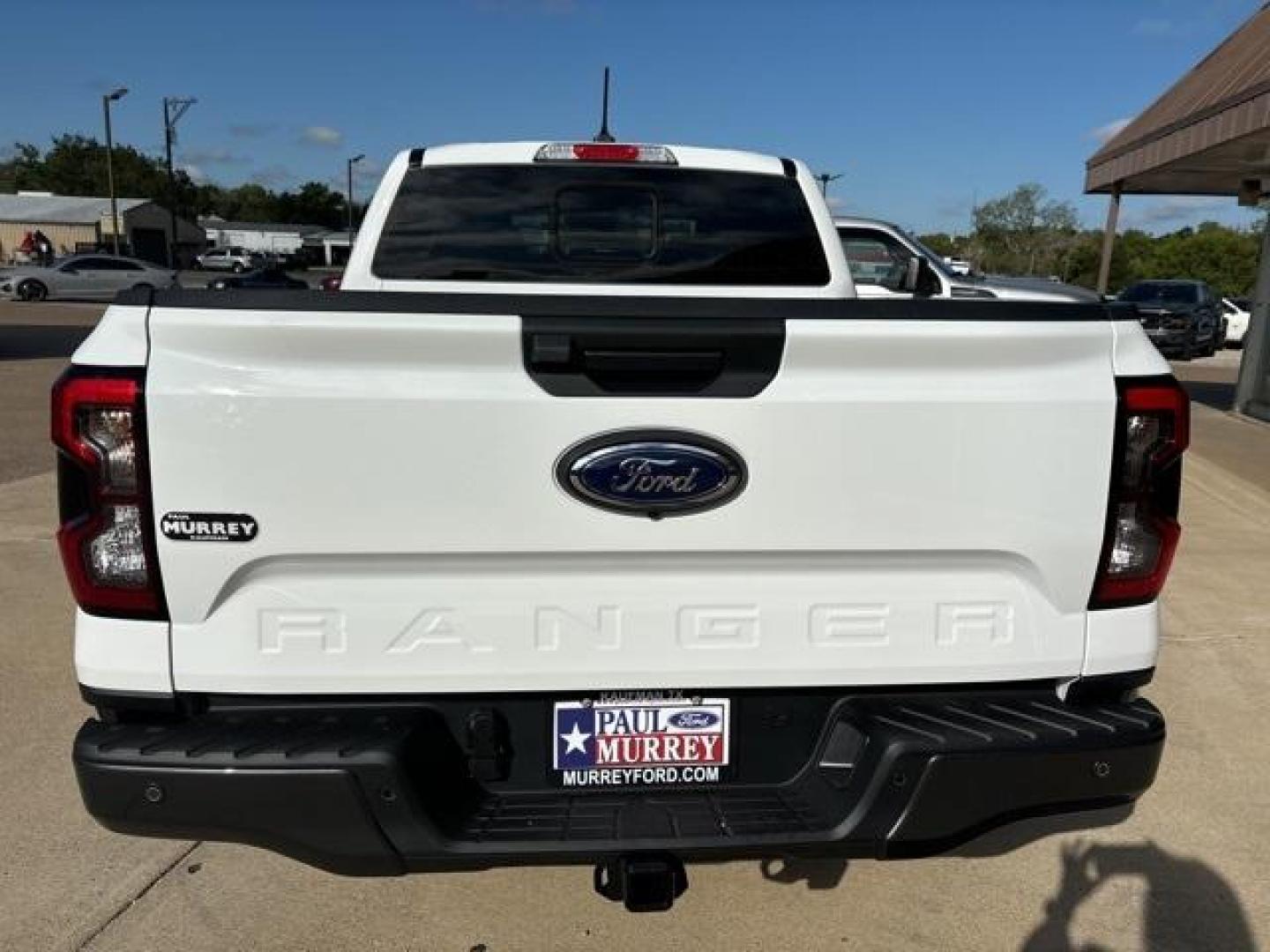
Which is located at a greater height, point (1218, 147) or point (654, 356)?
point (1218, 147)

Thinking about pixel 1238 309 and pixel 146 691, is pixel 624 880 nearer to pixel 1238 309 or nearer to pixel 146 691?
pixel 146 691

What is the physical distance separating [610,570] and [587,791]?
0.51 meters

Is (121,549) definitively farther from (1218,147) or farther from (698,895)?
(1218,147)

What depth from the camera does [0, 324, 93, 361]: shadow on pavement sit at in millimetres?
16516

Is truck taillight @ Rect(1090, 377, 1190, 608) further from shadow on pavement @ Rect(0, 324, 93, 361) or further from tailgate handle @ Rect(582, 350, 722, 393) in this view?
shadow on pavement @ Rect(0, 324, 93, 361)

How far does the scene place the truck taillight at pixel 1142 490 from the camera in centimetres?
212

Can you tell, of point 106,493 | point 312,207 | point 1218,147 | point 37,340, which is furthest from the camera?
point 312,207

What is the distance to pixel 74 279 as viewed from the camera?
29172 mm

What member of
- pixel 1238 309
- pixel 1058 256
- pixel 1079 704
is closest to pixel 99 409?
pixel 1079 704

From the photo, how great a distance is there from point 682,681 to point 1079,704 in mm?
882

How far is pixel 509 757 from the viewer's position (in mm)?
2178

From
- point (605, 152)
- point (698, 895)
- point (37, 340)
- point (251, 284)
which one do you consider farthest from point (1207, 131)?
point (37, 340)

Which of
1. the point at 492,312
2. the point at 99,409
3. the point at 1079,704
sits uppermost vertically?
the point at 492,312

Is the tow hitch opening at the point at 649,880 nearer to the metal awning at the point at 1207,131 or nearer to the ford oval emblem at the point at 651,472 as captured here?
the ford oval emblem at the point at 651,472
